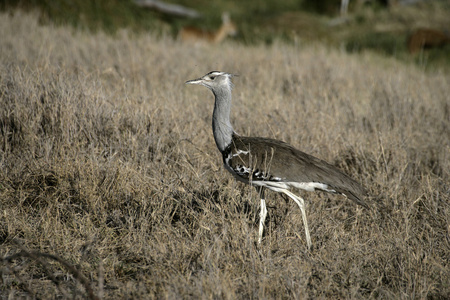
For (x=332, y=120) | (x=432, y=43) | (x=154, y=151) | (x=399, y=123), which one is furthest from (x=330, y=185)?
(x=432, y=43)

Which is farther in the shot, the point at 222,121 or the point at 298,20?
the point at 298,20

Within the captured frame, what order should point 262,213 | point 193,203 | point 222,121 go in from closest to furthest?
point 262,213, point 222,121, point 193,203

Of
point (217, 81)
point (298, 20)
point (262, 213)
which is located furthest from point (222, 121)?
point (298, 20)

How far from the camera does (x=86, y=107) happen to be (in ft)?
13.7

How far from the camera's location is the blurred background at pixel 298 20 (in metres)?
10.4

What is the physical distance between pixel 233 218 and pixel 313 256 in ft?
1.90

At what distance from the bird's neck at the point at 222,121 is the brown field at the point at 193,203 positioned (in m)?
0.35

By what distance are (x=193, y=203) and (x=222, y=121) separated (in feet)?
2.13

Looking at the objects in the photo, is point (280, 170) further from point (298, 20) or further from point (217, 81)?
point (298, 20)

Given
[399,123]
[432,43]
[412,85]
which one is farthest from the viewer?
[432,43]

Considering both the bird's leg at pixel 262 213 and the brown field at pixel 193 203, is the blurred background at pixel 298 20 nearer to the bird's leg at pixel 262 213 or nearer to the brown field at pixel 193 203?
the brown field at pixel 193 203

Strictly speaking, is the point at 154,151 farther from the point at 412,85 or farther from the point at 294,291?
the point at 412,85

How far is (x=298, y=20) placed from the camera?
1411cm

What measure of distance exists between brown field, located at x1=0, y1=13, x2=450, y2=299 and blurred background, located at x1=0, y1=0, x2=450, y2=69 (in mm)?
4820
